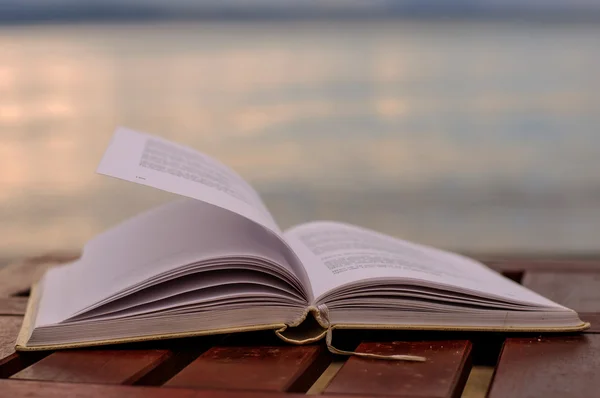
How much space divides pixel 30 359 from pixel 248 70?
3.89 m

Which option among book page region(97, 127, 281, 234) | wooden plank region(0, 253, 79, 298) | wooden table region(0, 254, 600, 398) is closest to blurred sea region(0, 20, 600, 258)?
wooden plank region(0, 253, 79, 298)

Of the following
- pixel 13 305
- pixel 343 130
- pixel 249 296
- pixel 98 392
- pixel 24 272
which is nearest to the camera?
pixel 98 392

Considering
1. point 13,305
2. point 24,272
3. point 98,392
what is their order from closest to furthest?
point 98,392 → point 13,305 → point 24,272

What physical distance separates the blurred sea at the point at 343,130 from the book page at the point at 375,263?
1047 millimetres

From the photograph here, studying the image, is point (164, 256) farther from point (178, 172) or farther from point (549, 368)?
point (549, 368)

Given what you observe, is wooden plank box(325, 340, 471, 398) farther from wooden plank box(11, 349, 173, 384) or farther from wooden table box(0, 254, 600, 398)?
wooden plank box(11, 349, 173, 384)

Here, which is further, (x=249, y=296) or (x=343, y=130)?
(x=343, y=130)

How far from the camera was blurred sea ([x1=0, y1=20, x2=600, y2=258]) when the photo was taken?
2238 millimetres

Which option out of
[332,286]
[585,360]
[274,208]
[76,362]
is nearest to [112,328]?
[76,362]

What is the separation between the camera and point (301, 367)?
0.66 metres

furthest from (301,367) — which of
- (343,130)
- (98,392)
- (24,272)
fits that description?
(343,130)

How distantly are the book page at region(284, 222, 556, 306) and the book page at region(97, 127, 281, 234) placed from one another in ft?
0.19

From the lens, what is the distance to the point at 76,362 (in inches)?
26.9

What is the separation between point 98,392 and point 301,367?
5.6 inches
